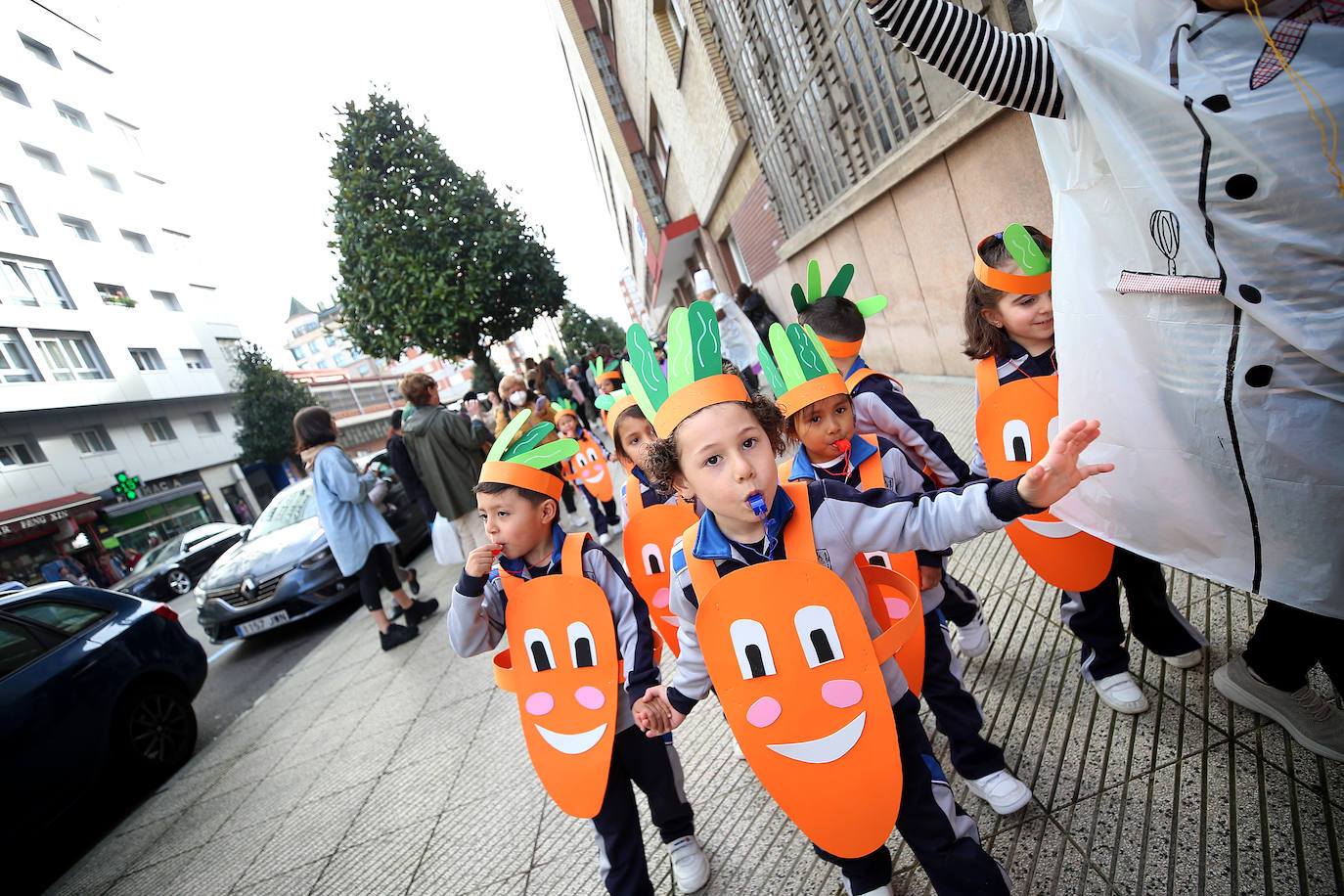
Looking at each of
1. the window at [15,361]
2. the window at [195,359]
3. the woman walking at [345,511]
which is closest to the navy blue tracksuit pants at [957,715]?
the woman walking at [345,511]

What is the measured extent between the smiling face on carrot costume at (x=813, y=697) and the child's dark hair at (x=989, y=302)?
1.14 metres

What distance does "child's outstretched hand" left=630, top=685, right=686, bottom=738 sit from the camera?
5.42 ft

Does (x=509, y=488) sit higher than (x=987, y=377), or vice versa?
(x=509, y=488)

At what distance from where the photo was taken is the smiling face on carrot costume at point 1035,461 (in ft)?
6.41

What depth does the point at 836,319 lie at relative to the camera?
2668mm

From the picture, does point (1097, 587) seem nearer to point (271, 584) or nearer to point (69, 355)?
point (271, 584)

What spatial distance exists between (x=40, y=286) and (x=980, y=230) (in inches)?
1198

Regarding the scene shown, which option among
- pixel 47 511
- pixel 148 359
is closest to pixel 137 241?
pixel 148 359

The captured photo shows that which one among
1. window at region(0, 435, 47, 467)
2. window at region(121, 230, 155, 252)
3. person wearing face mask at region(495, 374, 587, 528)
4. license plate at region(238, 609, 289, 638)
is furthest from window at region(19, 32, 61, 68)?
person wearing face mask at region(495, 374, 587, 528)

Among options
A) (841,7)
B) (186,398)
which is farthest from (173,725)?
(186,398)

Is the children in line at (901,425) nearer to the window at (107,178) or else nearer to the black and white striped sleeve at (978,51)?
the black and white striped sleeve at (978,51)

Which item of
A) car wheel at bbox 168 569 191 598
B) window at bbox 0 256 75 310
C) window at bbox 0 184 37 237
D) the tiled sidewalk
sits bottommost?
the tiled sidewalk

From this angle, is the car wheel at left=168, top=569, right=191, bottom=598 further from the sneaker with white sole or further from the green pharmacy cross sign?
the sneaker with white sole

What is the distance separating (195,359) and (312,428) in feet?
105
